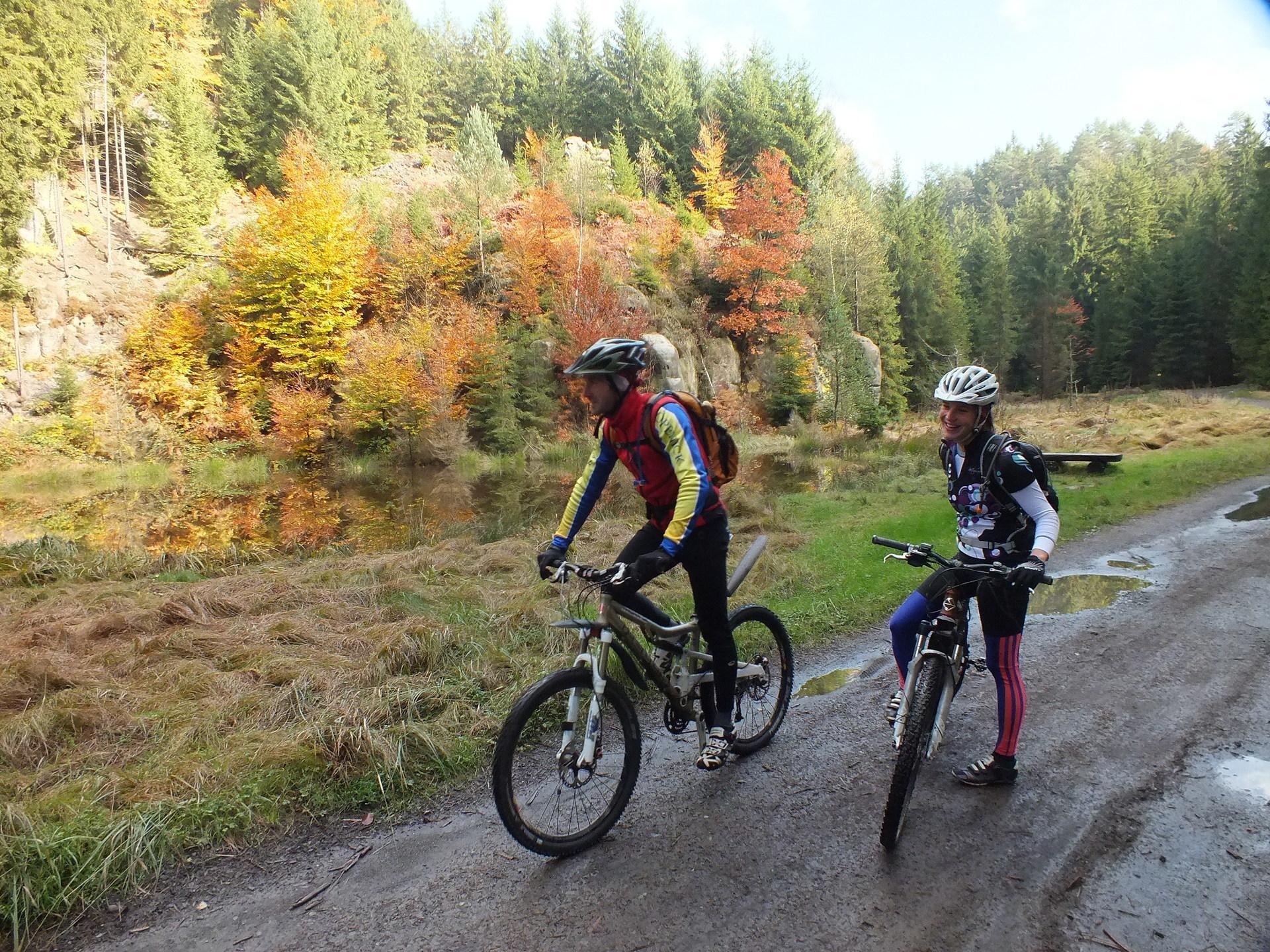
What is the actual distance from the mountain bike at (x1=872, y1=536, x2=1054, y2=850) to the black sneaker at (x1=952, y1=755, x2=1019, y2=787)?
38 centimetres

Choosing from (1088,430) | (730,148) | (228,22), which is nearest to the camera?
(1088,430)

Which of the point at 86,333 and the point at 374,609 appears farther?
the point at 86,333

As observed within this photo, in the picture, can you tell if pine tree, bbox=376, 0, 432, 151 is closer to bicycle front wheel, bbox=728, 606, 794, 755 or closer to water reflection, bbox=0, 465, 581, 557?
water reflection, bbox=0, 465, 581, 557

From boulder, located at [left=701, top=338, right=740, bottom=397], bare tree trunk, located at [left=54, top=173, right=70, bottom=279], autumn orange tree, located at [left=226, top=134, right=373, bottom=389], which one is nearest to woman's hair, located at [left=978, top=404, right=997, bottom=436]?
autumn orange tree, located at [left=226, top=134, right=373, bottom=389]

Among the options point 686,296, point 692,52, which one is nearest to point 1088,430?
point 686,296

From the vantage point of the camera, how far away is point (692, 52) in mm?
55062

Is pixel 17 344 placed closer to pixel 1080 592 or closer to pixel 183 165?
pixel 183 165

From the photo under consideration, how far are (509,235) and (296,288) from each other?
1044 cm

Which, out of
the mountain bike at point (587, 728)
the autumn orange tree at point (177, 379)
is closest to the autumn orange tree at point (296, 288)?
the autumn orange tree at point (177, 379)

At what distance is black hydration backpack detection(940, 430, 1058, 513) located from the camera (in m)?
3.48

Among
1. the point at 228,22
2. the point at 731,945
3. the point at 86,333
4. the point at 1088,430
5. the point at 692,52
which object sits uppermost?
the point at 228,22

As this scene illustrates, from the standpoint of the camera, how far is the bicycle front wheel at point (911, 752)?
3.11 meters

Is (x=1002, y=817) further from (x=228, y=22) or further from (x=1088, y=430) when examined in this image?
(x=228, y=22)

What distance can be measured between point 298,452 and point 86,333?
37.0 ft
